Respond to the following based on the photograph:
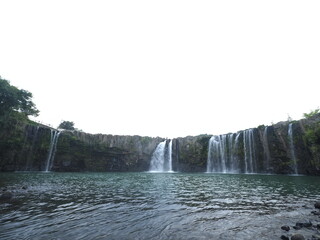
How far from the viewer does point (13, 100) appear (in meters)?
38.4

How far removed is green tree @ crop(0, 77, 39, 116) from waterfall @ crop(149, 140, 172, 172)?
34620 mm

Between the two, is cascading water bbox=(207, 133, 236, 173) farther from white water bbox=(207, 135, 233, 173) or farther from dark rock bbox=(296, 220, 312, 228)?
dark rock bbox=(296, 220, 312, 228)

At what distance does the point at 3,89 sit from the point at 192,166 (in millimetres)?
46531

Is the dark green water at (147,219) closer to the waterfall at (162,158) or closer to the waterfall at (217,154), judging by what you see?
the waterfall at (217,154)

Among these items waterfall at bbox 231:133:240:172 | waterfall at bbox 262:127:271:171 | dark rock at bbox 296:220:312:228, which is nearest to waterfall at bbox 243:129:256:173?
waterfall at bbox 231:133:240:172

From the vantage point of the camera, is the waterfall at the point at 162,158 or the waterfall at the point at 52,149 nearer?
the waterfall at the point at 52,149

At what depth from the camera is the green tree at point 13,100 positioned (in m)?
37.2

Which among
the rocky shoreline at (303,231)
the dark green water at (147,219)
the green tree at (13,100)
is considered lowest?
the dark green water at (147,219)

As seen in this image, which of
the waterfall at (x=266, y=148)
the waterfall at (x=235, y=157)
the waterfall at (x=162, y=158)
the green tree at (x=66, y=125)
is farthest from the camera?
the green tree at (x=66, y=125)

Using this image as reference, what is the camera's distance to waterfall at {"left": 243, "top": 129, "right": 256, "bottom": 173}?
36875 mm

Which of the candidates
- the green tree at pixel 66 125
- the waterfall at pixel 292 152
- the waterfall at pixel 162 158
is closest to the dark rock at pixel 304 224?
the waterfall at pixel 292 152

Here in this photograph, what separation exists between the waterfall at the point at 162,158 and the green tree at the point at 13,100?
114 feet

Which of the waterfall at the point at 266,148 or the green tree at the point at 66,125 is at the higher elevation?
the green tree at the point at 66,125

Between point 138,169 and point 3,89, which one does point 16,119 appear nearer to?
point 3,89
